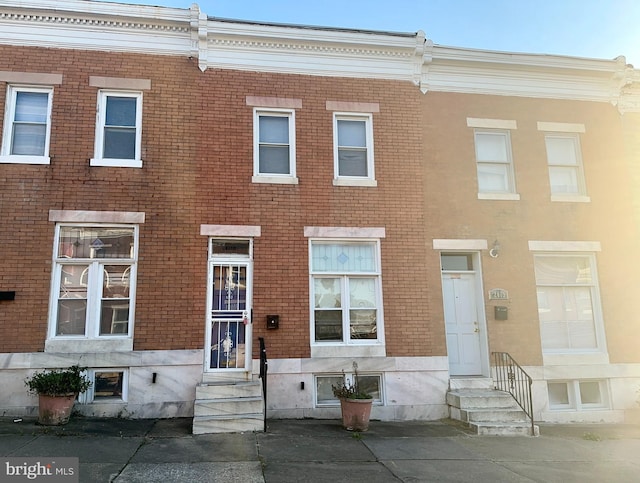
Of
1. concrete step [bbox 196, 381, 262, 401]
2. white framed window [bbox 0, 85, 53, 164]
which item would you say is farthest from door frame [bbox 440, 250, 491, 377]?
white framed window [bbox 0, 85, 53, 164]

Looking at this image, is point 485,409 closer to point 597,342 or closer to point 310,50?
point 597,342

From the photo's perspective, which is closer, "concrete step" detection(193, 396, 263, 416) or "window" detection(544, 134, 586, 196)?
"concrete step" detection(193, 396, 263, 416)

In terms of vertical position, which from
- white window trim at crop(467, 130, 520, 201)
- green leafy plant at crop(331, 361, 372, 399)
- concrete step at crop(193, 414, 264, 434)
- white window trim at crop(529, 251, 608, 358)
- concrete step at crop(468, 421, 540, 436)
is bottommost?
concrete step at crop(468, 421, 540, 436)

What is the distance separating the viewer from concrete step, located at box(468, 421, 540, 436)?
8.12 m

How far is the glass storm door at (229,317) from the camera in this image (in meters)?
8.85

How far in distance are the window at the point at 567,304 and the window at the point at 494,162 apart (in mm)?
1799

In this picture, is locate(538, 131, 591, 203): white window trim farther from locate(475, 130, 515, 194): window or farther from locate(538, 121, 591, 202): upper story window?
locate(475, 130, 515, 194): window

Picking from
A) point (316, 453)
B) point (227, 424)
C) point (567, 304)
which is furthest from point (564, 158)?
point (227, 424)

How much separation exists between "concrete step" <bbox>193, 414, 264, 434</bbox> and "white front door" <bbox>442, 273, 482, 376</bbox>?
14.1 ft

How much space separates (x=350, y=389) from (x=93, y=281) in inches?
202

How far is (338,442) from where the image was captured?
23.4 feet

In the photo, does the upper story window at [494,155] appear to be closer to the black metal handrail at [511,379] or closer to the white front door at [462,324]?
the white front door at [462,324]

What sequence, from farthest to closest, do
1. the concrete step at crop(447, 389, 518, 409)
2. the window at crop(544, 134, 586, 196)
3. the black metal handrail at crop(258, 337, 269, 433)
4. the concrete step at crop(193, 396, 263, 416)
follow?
1. the window at crop(544, 134, 586, 196)
2. the concrete step at crop(447, 389, 518, 409)
3. the black metal handrail at crop(258, 337, 269, 433)
4. the concrete step at crop(193, 396, 263, 416)

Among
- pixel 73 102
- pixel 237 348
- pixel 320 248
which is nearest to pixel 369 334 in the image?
pixel 320 248
